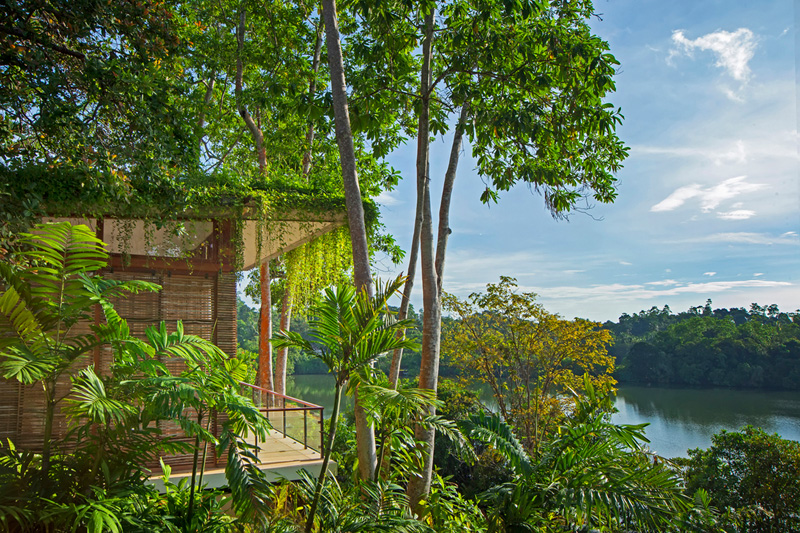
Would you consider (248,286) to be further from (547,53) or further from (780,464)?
(780,464)

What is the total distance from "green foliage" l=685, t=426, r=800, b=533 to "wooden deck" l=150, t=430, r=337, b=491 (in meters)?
6.02

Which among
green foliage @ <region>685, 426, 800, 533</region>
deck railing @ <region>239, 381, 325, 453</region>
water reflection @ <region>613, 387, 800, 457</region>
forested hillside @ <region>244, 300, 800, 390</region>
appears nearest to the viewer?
deck railing @ <region>239, 381, 325, 453</region>

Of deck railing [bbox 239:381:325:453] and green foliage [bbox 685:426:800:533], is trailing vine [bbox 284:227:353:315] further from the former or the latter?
green foliage [bbox 685:426:800:533]

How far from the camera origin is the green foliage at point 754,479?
8.59 meters

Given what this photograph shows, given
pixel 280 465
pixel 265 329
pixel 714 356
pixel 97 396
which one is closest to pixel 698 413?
pixel 714 356

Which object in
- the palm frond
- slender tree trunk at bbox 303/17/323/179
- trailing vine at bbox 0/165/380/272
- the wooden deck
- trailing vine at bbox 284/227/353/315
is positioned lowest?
the wooden deck

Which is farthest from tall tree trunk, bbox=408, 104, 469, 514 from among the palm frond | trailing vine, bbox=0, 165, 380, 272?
trailing vine, bbox=0, 165, 380, 272

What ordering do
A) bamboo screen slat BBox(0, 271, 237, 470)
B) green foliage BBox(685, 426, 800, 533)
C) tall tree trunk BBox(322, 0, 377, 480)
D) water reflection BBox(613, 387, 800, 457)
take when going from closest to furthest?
tall tree trunk BBox(322, 0, 377, 480)
bamboo screen slat BBox(0, 271, 237, 470)
green foliage BBox(685, 426, 800, 533)
water reflection BBox(613, 387, 800, 457)

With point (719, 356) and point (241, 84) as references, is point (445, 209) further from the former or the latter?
point (719, 356)

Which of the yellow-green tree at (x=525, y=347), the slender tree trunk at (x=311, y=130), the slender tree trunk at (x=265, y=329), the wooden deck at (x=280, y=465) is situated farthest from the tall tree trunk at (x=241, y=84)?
the yellow-green tree at (x=525, y=347)

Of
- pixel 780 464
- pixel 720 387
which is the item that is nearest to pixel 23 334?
pixel 780 464

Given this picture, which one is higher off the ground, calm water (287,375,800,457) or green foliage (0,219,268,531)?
green foliage (0,219,268,531)

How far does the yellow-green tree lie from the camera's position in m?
11.0

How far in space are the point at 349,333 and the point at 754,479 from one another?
9539 mm
